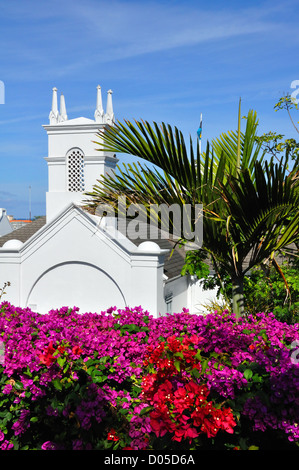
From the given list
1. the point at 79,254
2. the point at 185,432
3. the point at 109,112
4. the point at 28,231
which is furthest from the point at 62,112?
the point at 185,432

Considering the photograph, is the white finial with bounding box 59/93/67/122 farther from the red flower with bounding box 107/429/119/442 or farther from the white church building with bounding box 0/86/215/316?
the red flower with bounding box 107/429/119/442

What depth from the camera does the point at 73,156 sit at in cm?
1328

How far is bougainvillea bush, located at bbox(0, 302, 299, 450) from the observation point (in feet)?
13.6

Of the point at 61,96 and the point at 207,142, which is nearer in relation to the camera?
the point at 207,142

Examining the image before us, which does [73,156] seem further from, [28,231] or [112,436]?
[112,436]

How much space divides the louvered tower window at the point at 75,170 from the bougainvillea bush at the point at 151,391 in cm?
823

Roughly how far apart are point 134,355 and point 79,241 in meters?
6.26

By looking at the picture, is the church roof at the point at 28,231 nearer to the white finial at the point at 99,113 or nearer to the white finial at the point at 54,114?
the white finial at the point at 54,114

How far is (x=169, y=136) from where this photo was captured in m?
7.28

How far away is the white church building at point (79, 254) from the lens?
10695 millimetres

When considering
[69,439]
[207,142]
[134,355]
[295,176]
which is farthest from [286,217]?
[69,439]

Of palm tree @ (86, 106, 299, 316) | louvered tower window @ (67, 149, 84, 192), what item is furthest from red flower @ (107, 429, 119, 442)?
louvered tower window @ (67, 149, 84, 192)

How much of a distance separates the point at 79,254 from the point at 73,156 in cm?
347
